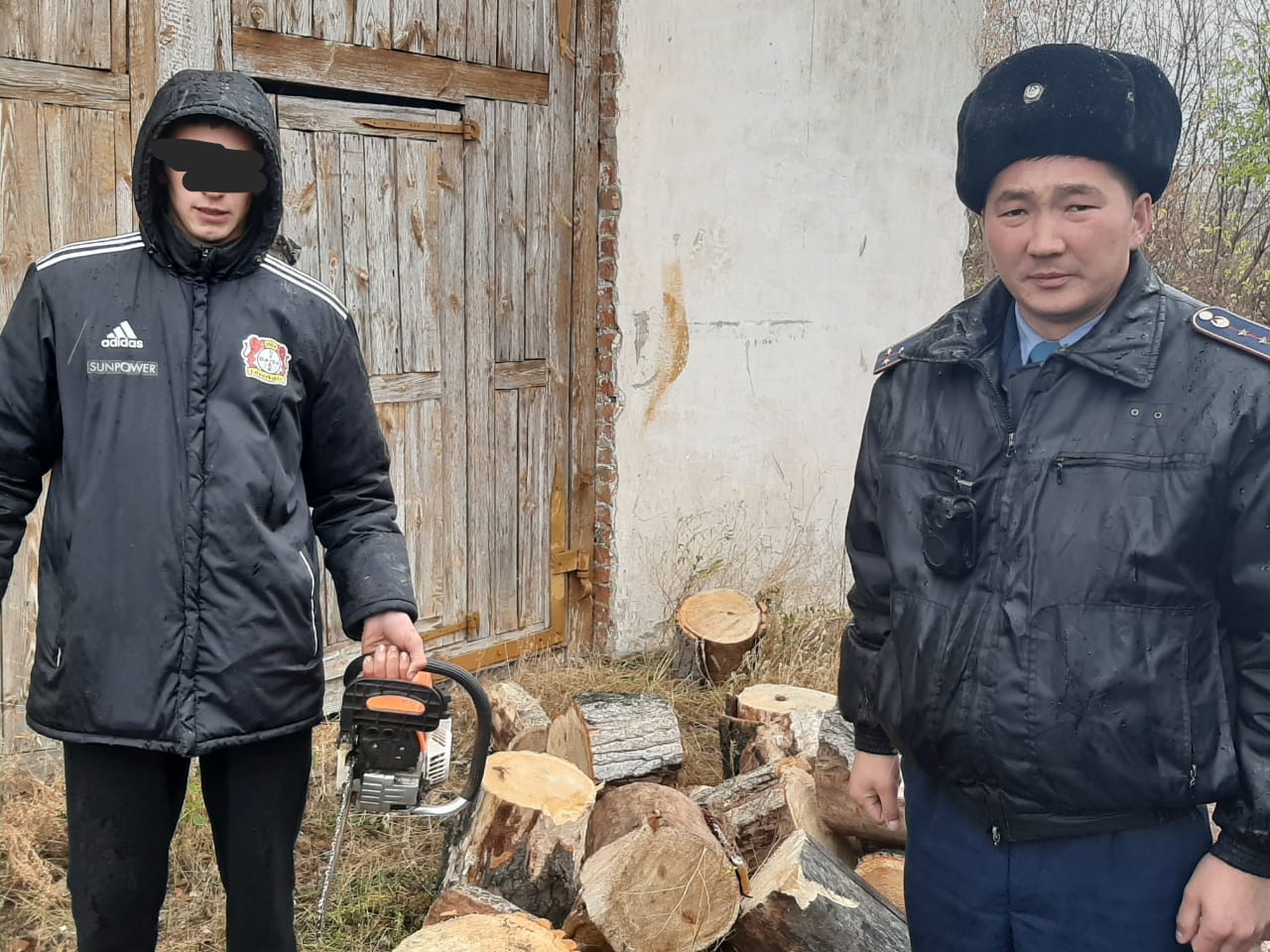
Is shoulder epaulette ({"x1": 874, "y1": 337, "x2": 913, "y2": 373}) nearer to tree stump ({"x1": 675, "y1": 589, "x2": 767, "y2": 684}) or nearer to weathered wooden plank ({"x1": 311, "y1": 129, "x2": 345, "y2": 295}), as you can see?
weathered wooden plank ({"x1": 311, "y1": 129, "x2": 345, "y2": 295})

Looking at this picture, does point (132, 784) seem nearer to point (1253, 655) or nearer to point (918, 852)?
point (918, 852)

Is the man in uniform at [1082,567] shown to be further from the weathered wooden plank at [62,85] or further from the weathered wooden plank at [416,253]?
the weathered wooden plank at [416,253]

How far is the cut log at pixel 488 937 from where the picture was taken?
265cm

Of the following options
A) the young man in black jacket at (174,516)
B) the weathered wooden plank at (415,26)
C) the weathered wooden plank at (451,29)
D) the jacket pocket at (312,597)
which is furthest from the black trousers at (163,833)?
the weathered wooden plank at (451,29)

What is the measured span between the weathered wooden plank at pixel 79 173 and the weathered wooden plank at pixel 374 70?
566mm

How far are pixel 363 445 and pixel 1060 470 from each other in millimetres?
1338

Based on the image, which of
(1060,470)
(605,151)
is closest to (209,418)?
(1060,470)

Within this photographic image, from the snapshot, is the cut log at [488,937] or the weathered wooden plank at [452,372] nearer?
the cut log at [488,937]

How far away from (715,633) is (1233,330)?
3549 millimetres

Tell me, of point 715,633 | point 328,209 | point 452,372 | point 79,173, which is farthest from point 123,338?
point 715,633

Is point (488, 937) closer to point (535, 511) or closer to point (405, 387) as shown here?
point (405, 387)

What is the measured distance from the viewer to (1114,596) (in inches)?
73.1

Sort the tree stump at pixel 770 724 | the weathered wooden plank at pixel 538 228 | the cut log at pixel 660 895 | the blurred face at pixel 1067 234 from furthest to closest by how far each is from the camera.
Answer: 1. the weathered wooden plank at pixel 538 228
2. the tree stump at pixel 770 724
3. the cut log at pixel 660 895
4. the blurred face at pixel 1067 234

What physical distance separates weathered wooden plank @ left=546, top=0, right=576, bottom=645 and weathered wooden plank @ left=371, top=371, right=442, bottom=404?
627mm
